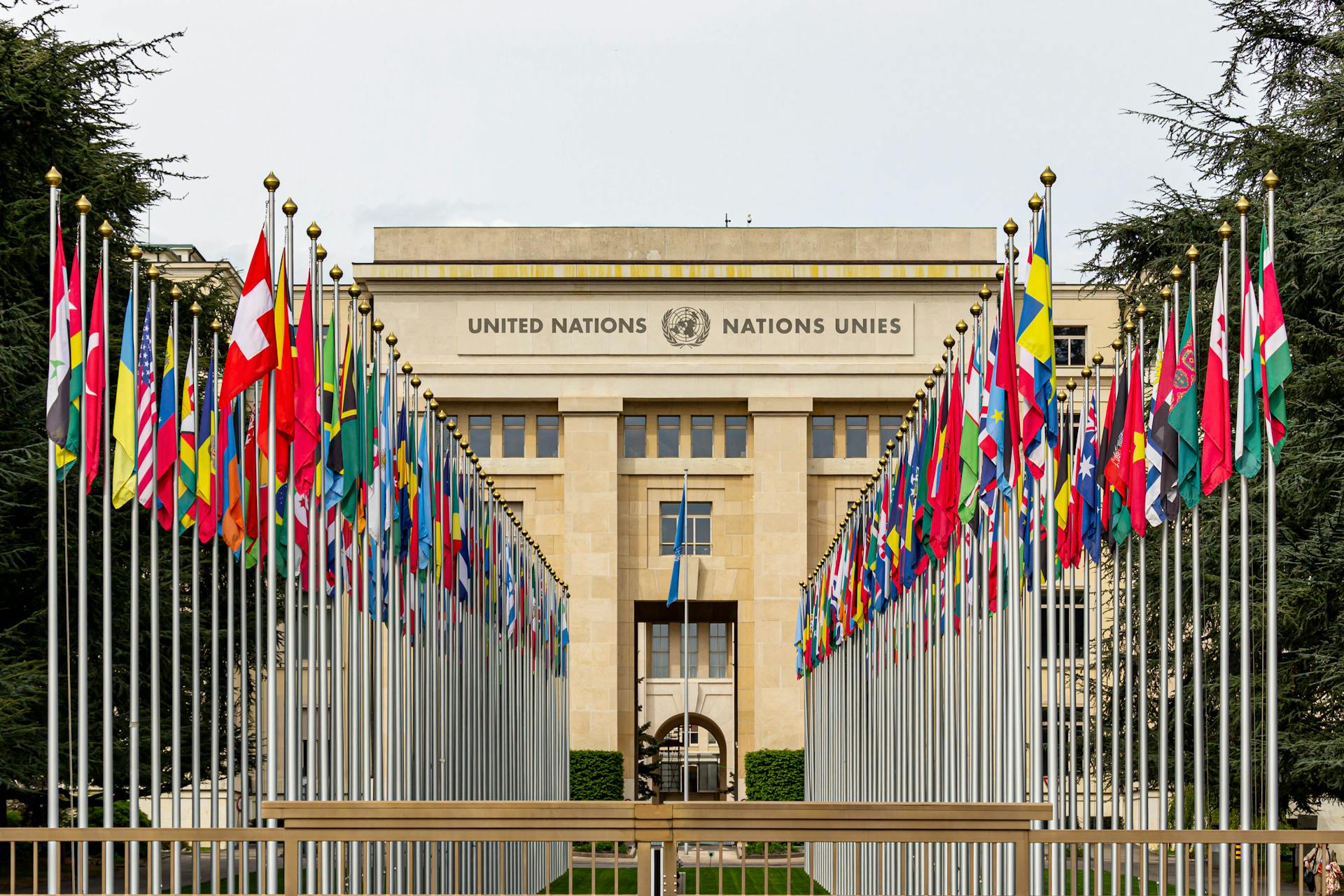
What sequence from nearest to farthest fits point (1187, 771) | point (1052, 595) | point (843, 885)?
1. point (1052, 595)
2. point (843, 885)
3. point (1187, 771)

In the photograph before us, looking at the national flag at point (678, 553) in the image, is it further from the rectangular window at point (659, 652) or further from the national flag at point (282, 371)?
the national flag at point (282, 371)

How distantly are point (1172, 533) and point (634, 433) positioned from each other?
3747 centimetres

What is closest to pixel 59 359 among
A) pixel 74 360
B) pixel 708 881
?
pixel 74 360

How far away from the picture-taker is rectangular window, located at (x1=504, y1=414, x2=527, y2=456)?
68188mm

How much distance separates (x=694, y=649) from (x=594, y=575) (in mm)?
12408

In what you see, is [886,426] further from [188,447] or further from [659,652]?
[188,447]

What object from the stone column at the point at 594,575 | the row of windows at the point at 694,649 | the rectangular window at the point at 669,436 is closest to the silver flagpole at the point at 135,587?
the stone column at the point at 594,575

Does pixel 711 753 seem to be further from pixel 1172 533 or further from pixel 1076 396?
pixel 1172 533

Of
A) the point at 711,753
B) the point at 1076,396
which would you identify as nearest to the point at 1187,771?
the point at 1076,396

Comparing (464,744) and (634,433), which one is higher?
(634,433)

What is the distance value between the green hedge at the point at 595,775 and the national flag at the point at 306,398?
143 feet

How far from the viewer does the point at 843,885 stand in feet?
124

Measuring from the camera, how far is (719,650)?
75.6 metres

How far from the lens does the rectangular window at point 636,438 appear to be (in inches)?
2689
